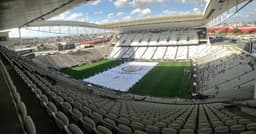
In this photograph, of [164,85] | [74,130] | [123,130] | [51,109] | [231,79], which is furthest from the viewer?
[164,85]

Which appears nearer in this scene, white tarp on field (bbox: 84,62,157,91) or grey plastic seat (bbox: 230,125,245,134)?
→ grey plastic seat (bbox: 230,125,245,134)

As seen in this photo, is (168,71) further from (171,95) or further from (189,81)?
(171,95)

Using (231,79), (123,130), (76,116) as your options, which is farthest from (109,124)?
(231,79)

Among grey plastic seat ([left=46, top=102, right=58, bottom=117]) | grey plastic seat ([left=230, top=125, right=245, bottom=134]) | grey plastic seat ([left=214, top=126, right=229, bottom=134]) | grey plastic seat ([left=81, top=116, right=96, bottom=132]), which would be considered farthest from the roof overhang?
grey plastic seat ([left=230, top=125, right=245, bottom=134])

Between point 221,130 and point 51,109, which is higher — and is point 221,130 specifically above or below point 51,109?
below

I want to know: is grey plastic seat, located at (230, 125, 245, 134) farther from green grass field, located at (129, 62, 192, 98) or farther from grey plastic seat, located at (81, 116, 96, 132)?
green grass field, located at (129, 62, 192, 98)

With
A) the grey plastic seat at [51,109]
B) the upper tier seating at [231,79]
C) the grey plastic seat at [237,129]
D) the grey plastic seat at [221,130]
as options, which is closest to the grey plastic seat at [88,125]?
the grey plastic seat at [51,109]

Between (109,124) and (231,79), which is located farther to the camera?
(231,79)

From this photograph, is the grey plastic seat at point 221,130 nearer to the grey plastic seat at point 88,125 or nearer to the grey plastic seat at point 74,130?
the grey plastic seat at point 88,125

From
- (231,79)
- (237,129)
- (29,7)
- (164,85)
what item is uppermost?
(29,7)

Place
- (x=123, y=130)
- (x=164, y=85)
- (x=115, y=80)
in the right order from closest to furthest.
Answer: (x=123, y=130)
(x=164, y=85)
(x=115, y=80)

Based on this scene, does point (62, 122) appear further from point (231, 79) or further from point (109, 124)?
point (231, 79)

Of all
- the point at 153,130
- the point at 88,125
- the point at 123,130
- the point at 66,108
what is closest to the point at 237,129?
the point at 153,130

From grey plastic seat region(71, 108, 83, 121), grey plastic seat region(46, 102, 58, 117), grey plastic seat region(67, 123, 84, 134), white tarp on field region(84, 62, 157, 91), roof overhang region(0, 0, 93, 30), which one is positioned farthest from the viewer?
white tarp on field region(84, 62, 157, 91)
